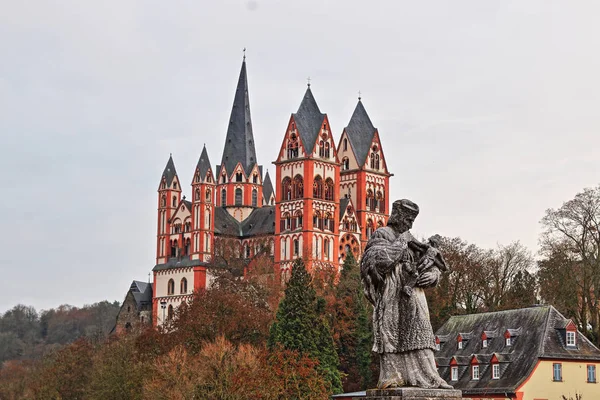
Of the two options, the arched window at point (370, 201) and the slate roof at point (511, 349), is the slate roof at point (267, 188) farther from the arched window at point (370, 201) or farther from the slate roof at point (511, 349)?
the slate roof at point (511, 349)

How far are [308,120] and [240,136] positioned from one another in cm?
1780

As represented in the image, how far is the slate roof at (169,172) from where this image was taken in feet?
453

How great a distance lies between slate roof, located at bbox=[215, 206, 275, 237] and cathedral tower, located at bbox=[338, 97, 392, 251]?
9357mm

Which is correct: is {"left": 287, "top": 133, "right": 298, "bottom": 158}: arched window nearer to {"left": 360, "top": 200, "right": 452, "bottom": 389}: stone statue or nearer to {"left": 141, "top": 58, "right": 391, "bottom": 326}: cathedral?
{"left": 141, "top": 58, "right": 391, "bottom": 326}: cathedral

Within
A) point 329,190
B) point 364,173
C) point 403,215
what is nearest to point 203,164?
point 329,190

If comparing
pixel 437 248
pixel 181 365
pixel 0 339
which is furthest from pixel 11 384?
pixel 437 248

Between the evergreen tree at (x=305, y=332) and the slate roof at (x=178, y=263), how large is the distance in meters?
59.9

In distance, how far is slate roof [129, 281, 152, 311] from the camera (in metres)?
141

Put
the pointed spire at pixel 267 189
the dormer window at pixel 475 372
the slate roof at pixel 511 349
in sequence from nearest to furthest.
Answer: the slate roof at pixel 511 349
the dormer window at pixel 475 372
the pointed spire at pixel 267 189

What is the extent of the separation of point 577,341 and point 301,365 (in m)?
14.7

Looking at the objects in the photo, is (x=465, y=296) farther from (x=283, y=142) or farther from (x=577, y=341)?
(x=283, y=142)

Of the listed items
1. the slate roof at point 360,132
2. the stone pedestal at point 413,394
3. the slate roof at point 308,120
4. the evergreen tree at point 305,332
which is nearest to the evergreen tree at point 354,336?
the evergreen tree at point 305,332

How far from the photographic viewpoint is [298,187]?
12350 cm

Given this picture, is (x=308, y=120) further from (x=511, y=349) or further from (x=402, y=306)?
(x=402, y=306)
